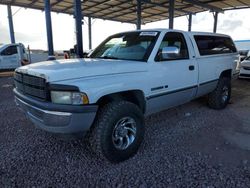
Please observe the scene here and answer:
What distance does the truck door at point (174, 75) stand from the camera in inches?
123

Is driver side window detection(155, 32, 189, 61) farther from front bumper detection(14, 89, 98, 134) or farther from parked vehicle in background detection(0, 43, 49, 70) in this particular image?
parked vehicle in background detection(0, 43, 49, 70)

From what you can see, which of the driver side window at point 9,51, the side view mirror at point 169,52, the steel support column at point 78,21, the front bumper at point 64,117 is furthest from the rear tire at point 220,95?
the driver side window at point 9,51

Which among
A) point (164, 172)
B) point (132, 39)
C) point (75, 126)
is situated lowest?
point (164, 172)

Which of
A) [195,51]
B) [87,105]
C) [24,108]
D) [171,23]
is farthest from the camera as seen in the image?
[171,23]

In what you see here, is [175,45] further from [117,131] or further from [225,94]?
[225,94]

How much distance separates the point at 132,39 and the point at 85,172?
7.50ft

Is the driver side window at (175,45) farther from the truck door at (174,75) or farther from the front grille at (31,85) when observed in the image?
the front grille at (31,85)

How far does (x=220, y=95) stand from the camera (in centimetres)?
489

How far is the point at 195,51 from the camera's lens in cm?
393

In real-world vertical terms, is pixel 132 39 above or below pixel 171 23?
below

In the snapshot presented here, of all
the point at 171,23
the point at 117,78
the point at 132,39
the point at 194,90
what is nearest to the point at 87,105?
the point at 117,78

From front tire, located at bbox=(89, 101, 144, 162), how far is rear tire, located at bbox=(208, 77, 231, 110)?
2745 millimetres

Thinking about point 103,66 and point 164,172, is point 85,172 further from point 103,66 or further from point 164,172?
point 103,66

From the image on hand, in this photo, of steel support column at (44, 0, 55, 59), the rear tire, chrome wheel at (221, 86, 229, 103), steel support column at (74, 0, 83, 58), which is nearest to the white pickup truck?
the rear tire
